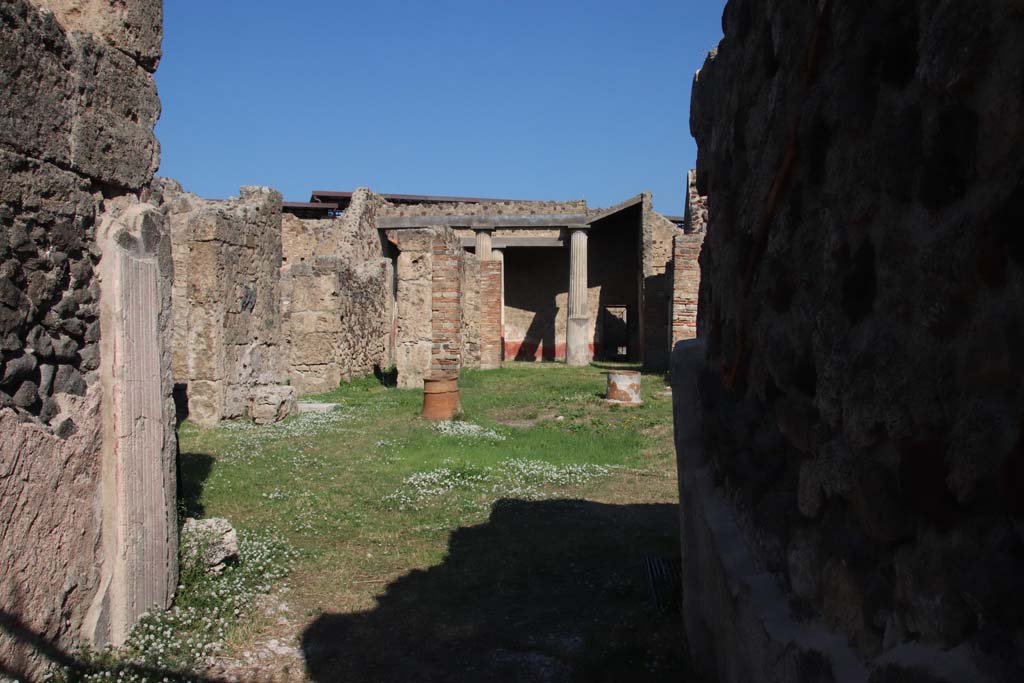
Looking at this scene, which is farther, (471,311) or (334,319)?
(471,311)

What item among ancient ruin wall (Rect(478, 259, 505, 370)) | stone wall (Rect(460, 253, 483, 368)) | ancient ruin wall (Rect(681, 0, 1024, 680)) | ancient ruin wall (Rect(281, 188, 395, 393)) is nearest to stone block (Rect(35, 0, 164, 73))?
ancient ruin wall (Rect(681, 0, 1024, 680))

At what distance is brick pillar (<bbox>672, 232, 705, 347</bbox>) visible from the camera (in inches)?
659

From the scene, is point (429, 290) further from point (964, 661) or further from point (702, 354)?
point (964, 661)

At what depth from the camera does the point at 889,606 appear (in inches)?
61.7

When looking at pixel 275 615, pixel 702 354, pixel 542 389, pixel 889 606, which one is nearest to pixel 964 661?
pixel 889 606

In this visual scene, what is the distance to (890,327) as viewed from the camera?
5.12ft

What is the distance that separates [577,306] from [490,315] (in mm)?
2418

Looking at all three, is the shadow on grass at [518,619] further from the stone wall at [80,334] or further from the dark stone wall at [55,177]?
the dark stone wall at [55,177]

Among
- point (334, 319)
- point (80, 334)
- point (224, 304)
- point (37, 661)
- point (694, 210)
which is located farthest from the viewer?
point (694, 210)

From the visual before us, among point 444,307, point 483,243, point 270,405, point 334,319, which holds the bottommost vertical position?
point 270,405

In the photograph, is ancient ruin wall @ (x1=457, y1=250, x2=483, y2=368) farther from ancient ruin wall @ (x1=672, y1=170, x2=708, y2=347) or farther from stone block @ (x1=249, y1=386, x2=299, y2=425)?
stone block @ (x1=249, y1=386, x2=299, y2=425)

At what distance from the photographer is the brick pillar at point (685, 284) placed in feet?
54.9

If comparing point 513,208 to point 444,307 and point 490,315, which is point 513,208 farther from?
point 444,307

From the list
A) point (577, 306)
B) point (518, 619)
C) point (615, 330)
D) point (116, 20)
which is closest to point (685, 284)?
point (577, 306)
